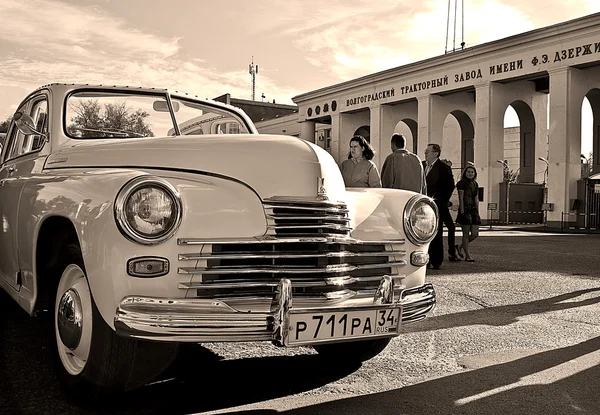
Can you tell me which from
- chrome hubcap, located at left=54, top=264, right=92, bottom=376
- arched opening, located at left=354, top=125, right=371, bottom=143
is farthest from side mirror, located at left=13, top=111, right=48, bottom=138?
arched opening, located at left=354, top=125, right=371, bottom=143

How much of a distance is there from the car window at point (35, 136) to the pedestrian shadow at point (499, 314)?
2988 millimetres

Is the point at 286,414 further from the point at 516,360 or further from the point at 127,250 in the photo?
the point at 516,360

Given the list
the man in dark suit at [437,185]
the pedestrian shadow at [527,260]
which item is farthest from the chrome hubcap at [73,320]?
the man in dark suit at [437,185]

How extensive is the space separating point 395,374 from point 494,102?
77.1 ft

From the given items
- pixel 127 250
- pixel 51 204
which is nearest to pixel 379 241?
pixel 127 250

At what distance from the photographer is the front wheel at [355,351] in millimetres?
3752

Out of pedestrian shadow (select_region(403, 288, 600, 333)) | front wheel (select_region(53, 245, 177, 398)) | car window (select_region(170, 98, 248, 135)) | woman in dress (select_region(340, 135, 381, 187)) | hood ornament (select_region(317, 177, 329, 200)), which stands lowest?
pedestrian shadow (select_region(403, 288, 600, 333))

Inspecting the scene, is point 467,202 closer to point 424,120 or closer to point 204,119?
point 204,119

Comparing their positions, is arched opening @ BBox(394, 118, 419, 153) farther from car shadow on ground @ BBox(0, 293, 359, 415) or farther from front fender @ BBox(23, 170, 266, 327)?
front fender @ BBox(23, 170, 266, 327)

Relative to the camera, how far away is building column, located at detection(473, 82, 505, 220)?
25.3m

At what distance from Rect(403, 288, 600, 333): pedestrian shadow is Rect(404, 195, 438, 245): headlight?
1510 millimetres

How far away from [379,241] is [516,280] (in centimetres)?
518

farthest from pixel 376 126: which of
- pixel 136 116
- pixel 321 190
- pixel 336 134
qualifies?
pixel 321 190

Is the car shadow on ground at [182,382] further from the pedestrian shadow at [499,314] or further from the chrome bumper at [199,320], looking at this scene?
the pedestrian shadow at [499,314]
